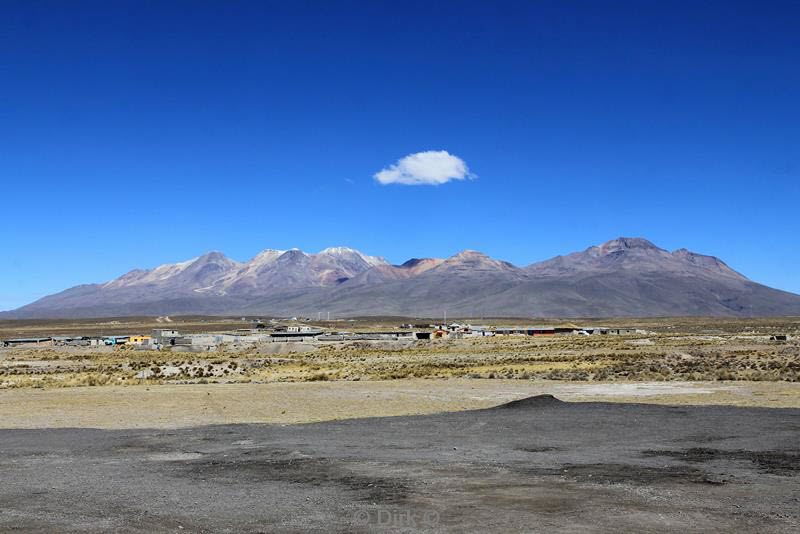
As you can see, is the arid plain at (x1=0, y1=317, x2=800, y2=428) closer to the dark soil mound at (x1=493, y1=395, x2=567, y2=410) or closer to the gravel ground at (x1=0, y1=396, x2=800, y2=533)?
the dark soil mound at (x1=493, y1=395, x2=567, y2=410)

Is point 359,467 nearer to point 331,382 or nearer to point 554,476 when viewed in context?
point 554,476

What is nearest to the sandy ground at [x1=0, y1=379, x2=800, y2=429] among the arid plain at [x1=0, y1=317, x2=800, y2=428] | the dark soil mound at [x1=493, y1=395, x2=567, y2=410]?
the arid plain at [x1=0, y1=317, x2=800, y2=428]

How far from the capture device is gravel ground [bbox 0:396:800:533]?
11.6m

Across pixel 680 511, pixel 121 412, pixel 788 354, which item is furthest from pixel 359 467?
pixel 788 354

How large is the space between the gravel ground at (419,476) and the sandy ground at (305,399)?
3.86m

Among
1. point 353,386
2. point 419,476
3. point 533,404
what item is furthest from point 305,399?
point 419,476

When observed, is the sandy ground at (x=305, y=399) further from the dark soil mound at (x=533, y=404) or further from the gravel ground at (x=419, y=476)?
the gravel ground at (x=419, y=476)

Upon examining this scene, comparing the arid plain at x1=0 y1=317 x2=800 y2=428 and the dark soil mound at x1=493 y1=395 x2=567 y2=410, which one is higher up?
the dark soil mound at x1=493 y1=395 x2=567 y2=410

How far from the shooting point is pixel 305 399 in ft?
114

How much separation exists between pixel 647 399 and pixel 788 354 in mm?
40701

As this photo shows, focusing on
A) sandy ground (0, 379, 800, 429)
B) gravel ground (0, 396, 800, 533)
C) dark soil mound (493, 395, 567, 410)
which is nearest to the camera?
gravel ground (0, 396, 800, 533)

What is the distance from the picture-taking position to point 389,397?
34.6 metres

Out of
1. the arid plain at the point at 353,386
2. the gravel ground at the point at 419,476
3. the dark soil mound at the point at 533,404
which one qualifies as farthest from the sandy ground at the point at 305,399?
the gravel ground at the point at 419,476

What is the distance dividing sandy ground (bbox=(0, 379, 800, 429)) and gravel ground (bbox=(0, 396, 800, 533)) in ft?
12.7
